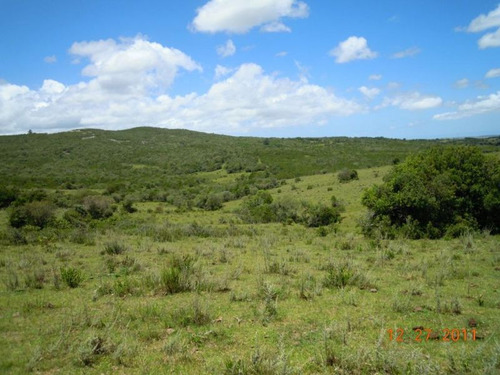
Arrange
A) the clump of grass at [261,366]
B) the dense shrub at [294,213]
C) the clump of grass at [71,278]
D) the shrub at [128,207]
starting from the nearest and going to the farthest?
the clump of grass at [261,366] < the clump of grass at [71,278] < the dense shrub at [294,213] < the shrub at [128,207]

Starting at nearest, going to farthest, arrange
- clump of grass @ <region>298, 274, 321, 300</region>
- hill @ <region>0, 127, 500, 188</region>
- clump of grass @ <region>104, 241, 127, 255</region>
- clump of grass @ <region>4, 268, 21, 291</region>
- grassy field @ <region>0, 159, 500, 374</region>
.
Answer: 1. grassy field @ <region>0, 159, 500, 374</region>
2. clump of grass @ <region>298, 274, 321, 300</region>
3. clump of grass @ <region>4, 268, 21, 291</region>
4. clump of grass @ <region>104, 241, 127, 255</region>
5. hill @ <region>0, 127, 500, 188</region>

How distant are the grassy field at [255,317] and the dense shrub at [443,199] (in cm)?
578

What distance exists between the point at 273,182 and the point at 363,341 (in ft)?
163

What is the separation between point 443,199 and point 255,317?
55.9ft

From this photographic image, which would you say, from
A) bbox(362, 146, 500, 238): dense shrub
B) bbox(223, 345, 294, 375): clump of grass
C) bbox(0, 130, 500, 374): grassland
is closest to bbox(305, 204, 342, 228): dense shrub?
bbox(362, 146, 500, 238): dense shrub

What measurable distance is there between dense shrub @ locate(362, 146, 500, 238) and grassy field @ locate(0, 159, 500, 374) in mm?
5775

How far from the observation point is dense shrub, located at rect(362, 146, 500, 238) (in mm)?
19594

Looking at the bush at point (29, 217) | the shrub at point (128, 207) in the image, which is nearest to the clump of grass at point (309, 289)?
the bush at point (29, 217)

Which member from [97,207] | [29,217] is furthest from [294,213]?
[29,217]

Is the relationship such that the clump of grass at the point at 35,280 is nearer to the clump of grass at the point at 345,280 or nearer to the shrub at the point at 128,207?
the clump of grass at the point at 345,280

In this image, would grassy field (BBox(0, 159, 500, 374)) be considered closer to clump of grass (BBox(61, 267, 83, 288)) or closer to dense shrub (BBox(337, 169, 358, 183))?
clump of grass (BBox(61, 267, 83, 288))

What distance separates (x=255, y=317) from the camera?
23.9 feet

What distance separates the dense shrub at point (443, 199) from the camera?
19594 mm

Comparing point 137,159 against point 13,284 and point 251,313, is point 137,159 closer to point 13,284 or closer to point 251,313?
point 13,284
